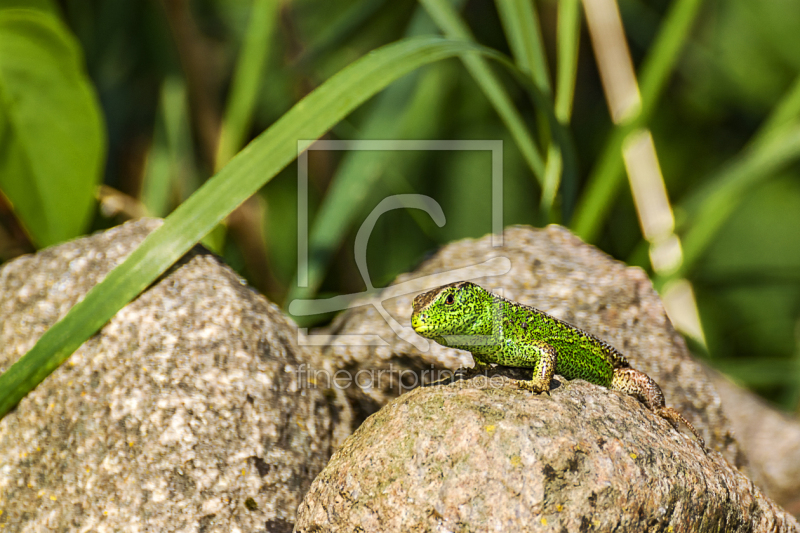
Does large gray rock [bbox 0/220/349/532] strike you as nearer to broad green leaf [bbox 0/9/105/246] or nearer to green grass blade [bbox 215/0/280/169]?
broad green leaf [bbox 0/9/105/246]

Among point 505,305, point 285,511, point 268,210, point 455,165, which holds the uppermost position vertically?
point 455,165

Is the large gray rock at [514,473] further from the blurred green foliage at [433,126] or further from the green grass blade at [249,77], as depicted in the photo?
the green grass blade at [249,77]

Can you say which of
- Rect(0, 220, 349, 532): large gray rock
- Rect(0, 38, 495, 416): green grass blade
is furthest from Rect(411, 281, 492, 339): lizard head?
Rect(0, 38, 495, 416): green grass blade

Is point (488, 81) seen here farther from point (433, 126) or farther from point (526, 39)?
point (433, 126)

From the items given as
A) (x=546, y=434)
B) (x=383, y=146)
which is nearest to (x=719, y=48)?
(x=383, y=146)

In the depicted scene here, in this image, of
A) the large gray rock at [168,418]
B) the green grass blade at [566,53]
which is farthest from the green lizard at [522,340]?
the green grass blade at [566,53]

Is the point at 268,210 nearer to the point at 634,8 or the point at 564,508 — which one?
the point at 634,8
